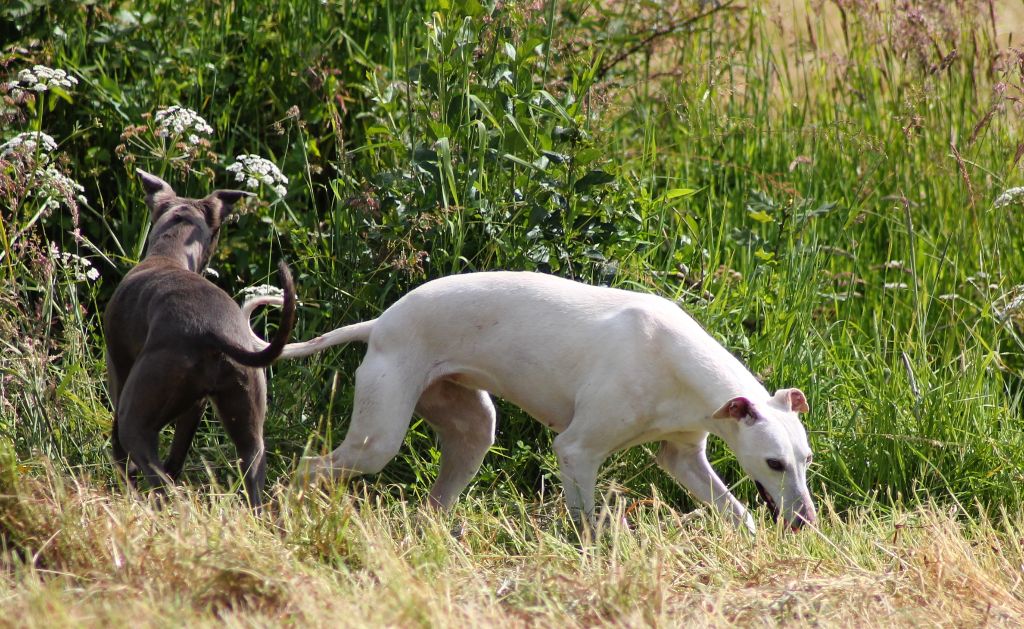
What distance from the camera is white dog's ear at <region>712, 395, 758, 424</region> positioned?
4.38 m

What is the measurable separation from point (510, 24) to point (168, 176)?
6.20ft

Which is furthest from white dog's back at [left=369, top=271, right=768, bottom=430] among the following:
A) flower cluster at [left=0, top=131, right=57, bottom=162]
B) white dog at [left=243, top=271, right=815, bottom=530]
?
flower cluster at [left=0, top=131, right=57, bottom=162]

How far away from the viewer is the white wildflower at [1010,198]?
228 inches

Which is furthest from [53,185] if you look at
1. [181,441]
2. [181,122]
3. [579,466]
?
[579,466]

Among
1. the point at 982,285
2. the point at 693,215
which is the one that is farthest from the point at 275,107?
the point at 982,285

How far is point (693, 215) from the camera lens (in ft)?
20.7

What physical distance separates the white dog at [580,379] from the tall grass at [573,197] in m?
0.34

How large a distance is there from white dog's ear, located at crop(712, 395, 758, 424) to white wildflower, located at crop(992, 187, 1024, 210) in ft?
7.04

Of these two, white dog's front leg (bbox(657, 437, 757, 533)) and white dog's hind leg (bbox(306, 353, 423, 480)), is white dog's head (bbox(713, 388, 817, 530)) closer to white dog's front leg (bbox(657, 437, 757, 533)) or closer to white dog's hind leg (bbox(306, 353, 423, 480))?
white dog's front leg (bbox(657, 437, 757, 533))

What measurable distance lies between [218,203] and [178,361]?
105 centimetres

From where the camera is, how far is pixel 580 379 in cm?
474

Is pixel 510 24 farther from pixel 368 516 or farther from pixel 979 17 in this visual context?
pixel 979 17

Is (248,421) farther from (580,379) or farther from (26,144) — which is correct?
(26,144)

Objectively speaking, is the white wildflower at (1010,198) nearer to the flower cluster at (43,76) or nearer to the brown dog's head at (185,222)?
the brown dog's head at (185,222)
